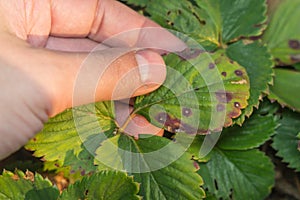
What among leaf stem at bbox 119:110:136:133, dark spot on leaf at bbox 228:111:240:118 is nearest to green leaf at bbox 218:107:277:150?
dark spot on leaf at bbox 228:111:240:118

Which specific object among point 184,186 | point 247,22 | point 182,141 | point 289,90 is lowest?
point 184,186

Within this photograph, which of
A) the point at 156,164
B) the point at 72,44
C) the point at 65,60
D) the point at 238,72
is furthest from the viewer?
the point at 72,44

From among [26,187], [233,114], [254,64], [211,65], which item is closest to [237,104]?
[233,114]

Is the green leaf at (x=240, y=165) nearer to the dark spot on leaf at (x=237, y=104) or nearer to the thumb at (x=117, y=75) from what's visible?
the dark spot on leaf at (x=237, y=104)

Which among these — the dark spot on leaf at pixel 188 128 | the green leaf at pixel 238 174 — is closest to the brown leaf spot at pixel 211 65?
the dark spot on leaf at pixel 188 128

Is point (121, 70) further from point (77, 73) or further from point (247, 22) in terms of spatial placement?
point (247, 22)

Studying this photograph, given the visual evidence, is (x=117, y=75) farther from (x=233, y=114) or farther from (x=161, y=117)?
(x=233, y=114)

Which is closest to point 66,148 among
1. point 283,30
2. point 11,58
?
point 11,58

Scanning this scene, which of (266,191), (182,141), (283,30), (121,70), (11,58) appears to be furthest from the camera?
(283,30)
